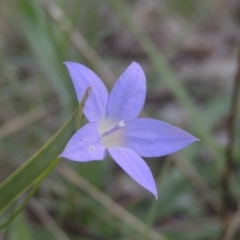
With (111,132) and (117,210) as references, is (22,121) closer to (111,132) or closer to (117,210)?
(117,210)

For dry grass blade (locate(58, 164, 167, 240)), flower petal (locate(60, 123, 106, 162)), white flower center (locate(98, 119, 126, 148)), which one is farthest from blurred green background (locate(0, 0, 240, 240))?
flower petal (locate(60, 123, 106, 162))

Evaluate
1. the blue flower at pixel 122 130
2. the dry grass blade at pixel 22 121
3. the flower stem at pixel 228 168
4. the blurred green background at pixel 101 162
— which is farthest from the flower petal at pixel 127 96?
the dry grass blade at pixel 22 121

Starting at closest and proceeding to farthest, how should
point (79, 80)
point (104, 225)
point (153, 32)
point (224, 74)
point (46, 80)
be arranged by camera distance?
point (79, 80)
point (104, 225)
point (46, 80)
point (224, 74)
point (153, 32)

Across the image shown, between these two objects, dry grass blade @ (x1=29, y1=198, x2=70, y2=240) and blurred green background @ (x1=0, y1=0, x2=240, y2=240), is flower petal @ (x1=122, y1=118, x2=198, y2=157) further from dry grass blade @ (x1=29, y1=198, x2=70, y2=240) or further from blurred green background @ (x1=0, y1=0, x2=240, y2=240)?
dry grass blade @ (x1=29, y1=198, x2=70, y2=240)

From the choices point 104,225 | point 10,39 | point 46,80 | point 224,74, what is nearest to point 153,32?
point 224,74

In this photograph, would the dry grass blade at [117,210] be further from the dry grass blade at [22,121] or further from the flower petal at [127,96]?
the flower petal at [127,96]

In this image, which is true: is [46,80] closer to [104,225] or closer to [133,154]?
[104,225]

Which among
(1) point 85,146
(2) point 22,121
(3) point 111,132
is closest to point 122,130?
(3) point 111,132
